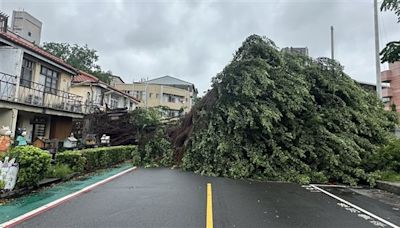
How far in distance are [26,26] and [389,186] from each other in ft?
88.9

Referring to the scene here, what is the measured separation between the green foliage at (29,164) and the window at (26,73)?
953 cm

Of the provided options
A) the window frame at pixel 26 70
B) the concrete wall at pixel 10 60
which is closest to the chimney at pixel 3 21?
the window frame at pixel 26 70

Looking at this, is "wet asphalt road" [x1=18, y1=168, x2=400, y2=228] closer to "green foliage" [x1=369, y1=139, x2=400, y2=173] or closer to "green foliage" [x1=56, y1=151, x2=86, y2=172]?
"green foliage" [x1=56, y1=151, x2=86, y2=172]

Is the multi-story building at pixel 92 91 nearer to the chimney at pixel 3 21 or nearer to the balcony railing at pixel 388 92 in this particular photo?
the chimney at pixel 3 21

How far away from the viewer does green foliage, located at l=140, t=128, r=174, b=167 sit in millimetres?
13266

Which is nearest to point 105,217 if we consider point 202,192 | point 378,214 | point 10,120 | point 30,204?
point 30,204

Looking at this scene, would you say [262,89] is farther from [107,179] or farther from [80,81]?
[80,81]

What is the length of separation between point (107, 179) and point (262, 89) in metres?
6.81

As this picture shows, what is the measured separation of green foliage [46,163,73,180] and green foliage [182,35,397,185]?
479 cm

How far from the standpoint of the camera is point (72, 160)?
953 cm

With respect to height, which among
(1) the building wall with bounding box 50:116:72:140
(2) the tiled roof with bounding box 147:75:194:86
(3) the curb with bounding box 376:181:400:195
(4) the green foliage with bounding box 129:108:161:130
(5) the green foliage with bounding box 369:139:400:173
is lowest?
(3) the curb with bounding box 376:181:400:195

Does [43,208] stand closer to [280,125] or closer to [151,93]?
[280,125]

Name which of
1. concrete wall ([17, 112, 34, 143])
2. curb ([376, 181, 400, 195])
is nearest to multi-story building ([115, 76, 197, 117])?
concrete wall ([17, 112, 34, 143])

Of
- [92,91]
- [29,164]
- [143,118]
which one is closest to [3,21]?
[143,118]
